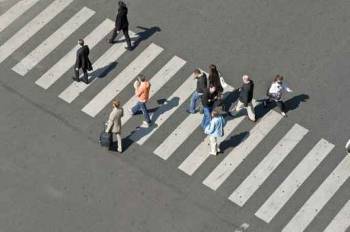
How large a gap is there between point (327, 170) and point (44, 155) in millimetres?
9189

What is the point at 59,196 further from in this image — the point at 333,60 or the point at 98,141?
the point at 333,60

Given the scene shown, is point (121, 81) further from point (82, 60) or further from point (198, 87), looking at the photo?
point (198, 87)

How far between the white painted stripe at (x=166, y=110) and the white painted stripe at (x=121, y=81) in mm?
1601

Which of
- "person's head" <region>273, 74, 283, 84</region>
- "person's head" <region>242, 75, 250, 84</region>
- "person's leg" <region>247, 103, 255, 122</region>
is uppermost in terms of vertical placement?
"person's head" <region>273, 74, 283, 84</region>

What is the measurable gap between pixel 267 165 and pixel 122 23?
7.33m

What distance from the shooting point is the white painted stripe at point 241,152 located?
27.6 metres

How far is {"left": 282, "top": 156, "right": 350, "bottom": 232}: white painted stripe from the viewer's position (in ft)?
87.3

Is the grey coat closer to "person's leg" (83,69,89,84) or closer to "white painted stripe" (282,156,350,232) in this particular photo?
"person's leg" (83,69,89,84)

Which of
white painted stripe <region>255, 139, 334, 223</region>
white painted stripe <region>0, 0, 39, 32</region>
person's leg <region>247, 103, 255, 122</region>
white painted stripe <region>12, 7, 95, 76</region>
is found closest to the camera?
white painted stripe <region>255, 139, 334, 223</region>

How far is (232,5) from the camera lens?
107 ft

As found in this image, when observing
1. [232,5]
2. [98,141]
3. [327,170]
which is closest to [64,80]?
[98,141]

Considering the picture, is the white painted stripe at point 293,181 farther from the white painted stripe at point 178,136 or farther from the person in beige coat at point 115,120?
the person in beige coat at point 115,120

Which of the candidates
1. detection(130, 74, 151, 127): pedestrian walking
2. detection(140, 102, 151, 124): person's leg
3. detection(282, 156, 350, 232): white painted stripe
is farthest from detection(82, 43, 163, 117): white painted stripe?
detection(282, 156, 350, 232): white painted stripe

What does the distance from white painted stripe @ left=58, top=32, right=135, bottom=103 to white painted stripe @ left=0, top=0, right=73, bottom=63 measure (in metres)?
2.78
